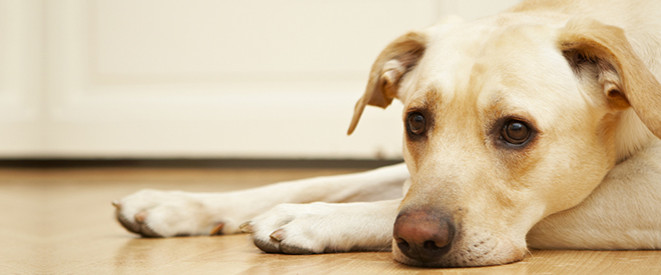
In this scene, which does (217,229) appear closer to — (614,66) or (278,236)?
(278,236)

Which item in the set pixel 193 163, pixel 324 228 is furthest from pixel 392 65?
pixel 193 163

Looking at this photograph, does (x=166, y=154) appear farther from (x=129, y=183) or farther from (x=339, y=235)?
(x=339, y=235)

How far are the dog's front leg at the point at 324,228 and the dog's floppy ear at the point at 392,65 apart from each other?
0.34 meters

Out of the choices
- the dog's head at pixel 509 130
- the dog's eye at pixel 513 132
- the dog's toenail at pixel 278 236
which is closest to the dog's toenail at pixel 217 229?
the dog's toenail at pixel 278 236

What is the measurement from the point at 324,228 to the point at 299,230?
58 mm

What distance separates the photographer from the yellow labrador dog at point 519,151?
1.45 meters

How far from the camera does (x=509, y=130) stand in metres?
1.53

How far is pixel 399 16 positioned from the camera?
406cm

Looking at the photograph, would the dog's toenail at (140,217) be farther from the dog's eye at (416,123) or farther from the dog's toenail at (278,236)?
the dog's eye at (416,123)

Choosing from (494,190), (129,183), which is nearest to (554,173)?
(494,190)

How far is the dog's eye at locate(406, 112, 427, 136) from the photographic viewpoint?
164cm

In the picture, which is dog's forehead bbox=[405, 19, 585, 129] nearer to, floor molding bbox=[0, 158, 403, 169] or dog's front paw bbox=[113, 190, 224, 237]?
dog's front paw bbox=[113, 190, 224, 237]

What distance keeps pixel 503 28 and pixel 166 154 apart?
300cm

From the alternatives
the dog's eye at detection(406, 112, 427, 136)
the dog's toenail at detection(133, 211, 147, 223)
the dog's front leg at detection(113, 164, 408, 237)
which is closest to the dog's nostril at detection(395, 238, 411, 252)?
the dog's eye at detection(406, 112, 427, 136)
